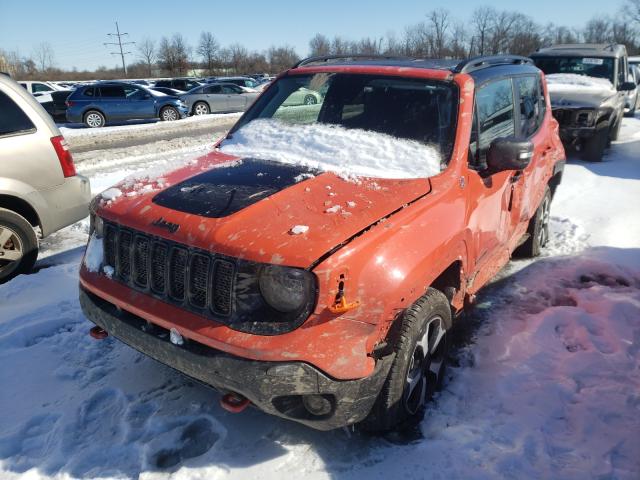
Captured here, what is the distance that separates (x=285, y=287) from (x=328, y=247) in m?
0.26

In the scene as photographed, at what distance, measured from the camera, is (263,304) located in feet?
7.50

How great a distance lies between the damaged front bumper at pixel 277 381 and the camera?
2195 millimetres

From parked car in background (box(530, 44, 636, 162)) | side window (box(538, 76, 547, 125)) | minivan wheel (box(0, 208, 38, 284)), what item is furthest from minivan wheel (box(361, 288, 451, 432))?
parked car in background (box(530, 44, 636, 162))

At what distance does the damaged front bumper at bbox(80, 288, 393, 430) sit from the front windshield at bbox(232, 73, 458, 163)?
5.04 ft

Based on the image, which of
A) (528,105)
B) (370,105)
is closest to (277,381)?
(370,105)

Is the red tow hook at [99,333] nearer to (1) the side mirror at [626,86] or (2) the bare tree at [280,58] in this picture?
(1) the side mirror at [626,86]

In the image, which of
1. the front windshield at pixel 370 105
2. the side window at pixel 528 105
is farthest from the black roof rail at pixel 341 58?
the side window at pixel 528 105

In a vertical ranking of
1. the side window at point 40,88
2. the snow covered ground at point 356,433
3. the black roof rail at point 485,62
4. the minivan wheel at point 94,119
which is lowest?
the snow covered ground at point 356,433

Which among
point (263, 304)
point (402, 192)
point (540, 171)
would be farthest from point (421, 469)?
point (540, 171)

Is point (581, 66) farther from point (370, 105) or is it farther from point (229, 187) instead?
point (229, 187)

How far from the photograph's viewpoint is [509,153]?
3068 mm

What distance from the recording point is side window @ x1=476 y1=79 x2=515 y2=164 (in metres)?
3.39

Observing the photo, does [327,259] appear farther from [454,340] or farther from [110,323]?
[454,340]

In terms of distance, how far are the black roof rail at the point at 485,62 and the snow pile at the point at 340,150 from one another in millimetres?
728
